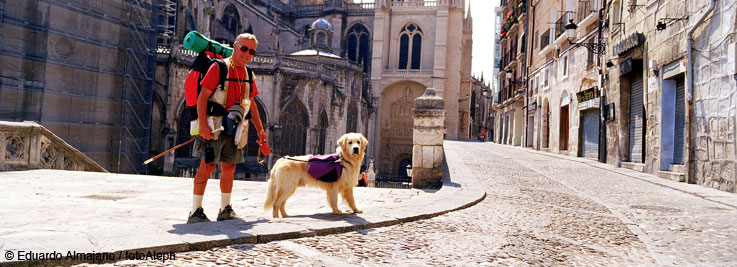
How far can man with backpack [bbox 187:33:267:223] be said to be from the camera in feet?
12.6

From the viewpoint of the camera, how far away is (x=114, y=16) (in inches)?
728

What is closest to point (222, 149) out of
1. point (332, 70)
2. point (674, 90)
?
point (674, 90)

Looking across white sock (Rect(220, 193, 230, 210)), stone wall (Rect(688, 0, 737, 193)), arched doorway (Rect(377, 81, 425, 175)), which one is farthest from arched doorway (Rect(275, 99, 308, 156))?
white sock (Rect(220, 193, 230, 210))

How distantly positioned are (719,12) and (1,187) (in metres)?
11.4

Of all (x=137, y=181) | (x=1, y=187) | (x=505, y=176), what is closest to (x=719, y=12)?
(x=505, y=176)

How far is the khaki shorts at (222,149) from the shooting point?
→ 387 centimetres

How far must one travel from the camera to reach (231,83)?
404cm

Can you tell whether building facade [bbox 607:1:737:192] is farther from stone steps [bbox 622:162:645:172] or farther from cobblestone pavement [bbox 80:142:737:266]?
cobblestone pavement [bbox 80:142:737:266]

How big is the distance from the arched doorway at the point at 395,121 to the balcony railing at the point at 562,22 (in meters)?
22.1

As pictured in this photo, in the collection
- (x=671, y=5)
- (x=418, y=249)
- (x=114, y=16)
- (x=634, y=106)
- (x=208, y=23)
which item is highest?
(x=208, y=23)

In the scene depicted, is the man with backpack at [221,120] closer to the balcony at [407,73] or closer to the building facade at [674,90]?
the building facade at [674,90]

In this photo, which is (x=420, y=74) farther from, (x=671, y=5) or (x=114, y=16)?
(x=671, y=5)

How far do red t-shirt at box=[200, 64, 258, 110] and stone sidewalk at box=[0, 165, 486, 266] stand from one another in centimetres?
104

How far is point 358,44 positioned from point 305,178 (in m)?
41.8
